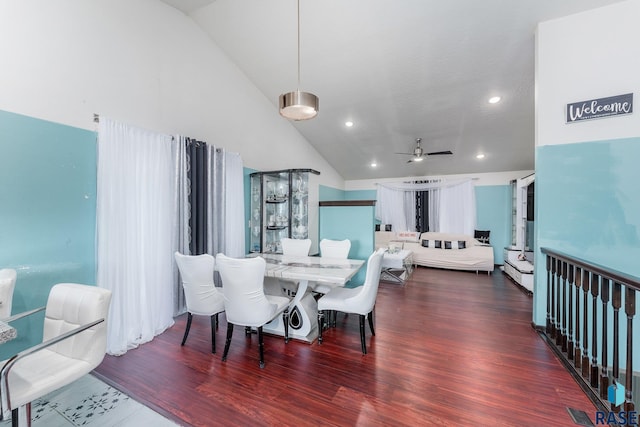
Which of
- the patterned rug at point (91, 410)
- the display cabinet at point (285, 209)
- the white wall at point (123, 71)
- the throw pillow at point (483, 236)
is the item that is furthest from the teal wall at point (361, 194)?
the patterned rug at point (91, 410)

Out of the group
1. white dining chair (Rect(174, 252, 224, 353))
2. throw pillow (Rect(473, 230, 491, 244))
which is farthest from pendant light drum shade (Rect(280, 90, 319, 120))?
throw pillow (Rect(473, 230, 491, 244))

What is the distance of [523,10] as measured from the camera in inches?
105

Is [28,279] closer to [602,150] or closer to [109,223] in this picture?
[109,223]

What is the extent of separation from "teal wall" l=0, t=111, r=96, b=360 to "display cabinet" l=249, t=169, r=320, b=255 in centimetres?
228

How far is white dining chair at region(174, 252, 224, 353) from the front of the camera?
2270 mm

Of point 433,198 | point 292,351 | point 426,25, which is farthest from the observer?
point 433,198

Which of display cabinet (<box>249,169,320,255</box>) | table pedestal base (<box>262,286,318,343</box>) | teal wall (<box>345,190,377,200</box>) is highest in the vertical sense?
teal wall (<box>345,190,377,200</box>)

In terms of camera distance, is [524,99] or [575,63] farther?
[524,99]

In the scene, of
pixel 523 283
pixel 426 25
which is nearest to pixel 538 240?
pixel 523 283

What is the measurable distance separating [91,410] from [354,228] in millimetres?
3230

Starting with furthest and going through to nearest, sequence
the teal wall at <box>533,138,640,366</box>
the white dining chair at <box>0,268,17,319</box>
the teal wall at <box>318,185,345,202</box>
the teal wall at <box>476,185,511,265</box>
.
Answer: the teal wall at <box>318,185,345,202</box> < the teal wall at <box>476,185,511,265</box> < the teal wall at <box>533,138,640,366</box> < the white dining chair at <box>0,268,17,319</box>

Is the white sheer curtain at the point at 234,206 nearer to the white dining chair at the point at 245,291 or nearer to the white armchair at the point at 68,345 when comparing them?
the white dining chair at the point at 245,291

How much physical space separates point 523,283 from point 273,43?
5.44m

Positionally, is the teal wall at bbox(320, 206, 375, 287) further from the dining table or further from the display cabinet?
the dining table
